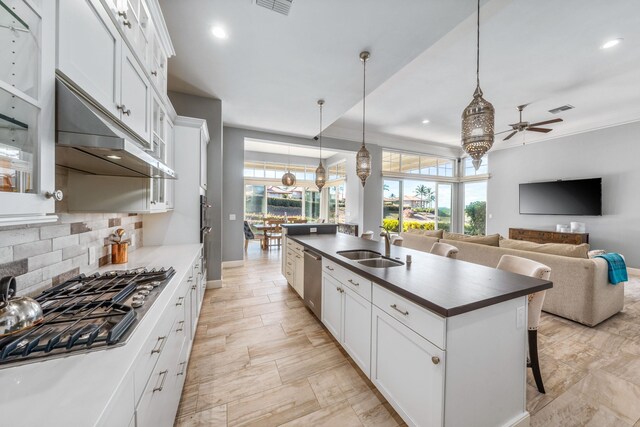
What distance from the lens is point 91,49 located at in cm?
104

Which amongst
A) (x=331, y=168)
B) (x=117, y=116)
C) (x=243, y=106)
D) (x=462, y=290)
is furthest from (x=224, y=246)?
(x=331, y=168)

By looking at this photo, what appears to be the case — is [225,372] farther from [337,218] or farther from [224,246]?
[337,218]

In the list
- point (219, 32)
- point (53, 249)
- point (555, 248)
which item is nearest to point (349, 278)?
point (53, 249)

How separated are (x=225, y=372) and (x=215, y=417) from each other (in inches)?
16.5

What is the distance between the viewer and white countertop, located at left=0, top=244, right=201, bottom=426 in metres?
0.56

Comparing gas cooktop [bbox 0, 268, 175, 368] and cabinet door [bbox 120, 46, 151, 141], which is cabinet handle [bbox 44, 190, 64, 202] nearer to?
gas cooktop [bbox 0, 268, 175, 368]

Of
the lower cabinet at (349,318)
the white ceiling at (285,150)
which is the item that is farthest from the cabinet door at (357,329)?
the white ceiling at (285,150)

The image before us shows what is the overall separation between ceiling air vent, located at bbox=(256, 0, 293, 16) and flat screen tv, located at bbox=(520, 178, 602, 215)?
719 cm

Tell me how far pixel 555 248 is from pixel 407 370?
2907 mm

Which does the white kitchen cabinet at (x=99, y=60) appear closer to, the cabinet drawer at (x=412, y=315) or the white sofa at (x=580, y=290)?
the cabinet drawer at (x=412, y=315)

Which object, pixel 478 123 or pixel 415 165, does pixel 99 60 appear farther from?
pixel 415 165

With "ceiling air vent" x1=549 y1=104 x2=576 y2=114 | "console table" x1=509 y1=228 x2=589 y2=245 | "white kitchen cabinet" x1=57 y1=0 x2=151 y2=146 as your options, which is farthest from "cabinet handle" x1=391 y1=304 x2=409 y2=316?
"console table" x1=509 y1=228 x2=589 y2=245

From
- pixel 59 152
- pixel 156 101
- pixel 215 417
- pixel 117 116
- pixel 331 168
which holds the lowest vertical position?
pixel 215 417

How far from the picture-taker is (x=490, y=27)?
2.61 m
